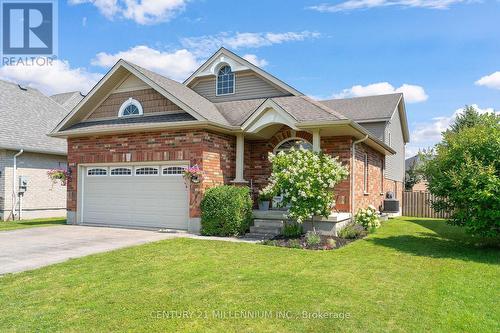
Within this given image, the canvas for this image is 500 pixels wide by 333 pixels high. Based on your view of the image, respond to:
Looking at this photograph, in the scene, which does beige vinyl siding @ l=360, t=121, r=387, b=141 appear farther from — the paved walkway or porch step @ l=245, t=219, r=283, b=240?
the paved walkway

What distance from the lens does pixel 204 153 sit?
12.3 m

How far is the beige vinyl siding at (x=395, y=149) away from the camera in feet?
71.2

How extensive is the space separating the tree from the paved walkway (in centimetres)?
559

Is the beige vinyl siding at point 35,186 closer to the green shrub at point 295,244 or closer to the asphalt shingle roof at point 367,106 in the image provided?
the green shrub at point 295,244

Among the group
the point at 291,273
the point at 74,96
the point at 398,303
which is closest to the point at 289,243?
the point at 291,273

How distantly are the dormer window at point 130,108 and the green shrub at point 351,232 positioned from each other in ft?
26.2

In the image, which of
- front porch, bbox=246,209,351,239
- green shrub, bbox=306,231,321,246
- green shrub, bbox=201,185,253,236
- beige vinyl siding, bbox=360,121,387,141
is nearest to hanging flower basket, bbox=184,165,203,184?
green shrub, bbox=201,185,253,236

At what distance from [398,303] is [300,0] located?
28.0ft

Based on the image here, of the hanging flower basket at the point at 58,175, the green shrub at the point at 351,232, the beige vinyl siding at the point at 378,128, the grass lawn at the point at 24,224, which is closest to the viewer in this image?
the green shrub at the point at 351,232

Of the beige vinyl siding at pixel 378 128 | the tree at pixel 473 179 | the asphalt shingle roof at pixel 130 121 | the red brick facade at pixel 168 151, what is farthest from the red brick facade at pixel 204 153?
the beige vinyl siding at pixel 378 128

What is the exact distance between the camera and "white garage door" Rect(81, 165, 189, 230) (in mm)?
12883

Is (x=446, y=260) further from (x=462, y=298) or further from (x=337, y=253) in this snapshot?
(x=462, y=298)

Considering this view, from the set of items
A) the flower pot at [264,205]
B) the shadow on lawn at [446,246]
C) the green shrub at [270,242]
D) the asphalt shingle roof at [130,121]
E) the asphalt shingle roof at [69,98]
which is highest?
the asphalt shingle roof at [69,98]

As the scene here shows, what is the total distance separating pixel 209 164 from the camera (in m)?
12.5
